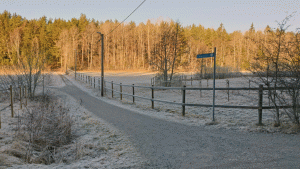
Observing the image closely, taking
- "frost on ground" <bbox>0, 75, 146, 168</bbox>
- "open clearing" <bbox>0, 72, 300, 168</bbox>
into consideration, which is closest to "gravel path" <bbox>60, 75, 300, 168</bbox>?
"open clearing" <bbox>0, 72, 300, 168</bbox>

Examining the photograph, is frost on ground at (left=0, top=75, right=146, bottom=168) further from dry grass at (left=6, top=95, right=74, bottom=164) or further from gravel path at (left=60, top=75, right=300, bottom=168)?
gravel path at (left=60, top=75, right=300, bottom=168)

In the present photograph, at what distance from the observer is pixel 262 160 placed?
398 centimetres

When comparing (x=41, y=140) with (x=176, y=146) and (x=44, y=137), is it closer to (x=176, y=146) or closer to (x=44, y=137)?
(x=44, y=137)

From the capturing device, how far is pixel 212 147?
4.82 meters

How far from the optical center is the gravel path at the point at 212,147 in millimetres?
3961

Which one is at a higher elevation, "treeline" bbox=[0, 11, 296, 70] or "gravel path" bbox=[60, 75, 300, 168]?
"treeline" bbox=[0, 11, 296, 70]

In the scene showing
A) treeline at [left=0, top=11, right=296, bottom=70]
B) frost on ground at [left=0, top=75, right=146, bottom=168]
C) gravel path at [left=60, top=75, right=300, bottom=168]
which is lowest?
frost on ground at [left=0, top=75, right=146, bottom=168]

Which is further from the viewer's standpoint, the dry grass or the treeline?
the treeline

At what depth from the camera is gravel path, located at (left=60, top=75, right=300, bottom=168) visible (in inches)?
156

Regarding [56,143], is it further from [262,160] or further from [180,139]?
[262,160]

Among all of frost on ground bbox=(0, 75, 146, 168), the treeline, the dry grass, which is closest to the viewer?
frost on ground bbox=(0, 75, 146, 168)

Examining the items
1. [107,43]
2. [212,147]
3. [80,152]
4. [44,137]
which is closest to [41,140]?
[44,137]

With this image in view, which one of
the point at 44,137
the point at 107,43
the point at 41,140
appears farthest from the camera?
the point at 107,43

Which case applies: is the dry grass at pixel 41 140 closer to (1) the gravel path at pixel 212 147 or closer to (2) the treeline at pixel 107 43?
(1) the gravel path at pixel 212 147
